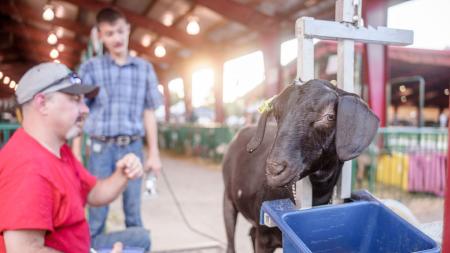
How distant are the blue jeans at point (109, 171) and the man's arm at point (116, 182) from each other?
88cm

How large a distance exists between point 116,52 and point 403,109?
1820 cm

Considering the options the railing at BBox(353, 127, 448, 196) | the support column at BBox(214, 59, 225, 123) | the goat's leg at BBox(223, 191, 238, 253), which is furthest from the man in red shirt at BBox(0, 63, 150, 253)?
the support column at BBox(214, 59, 225, 123)

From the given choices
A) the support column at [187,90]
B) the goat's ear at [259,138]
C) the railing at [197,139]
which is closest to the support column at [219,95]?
the railing at [197,139]

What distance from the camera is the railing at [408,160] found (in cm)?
602

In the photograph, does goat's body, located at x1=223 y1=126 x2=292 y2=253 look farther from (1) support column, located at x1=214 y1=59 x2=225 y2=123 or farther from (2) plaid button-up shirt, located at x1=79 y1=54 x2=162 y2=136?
(1) support column, located at x1=214 y1=59 x2=225 y2=123

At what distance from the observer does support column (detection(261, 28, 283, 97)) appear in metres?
8.48

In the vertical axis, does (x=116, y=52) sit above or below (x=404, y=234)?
above

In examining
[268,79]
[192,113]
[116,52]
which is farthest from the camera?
[192,113]

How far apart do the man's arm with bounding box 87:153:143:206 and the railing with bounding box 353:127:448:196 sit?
4982 mm

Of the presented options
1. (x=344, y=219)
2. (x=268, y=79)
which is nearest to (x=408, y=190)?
(x=268, y=79)

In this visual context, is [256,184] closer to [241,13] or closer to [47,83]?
[47,83]

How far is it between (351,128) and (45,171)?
3.38ft

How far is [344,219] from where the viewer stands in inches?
41.8

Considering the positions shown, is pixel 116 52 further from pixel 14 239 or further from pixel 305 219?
pixel 305 219
